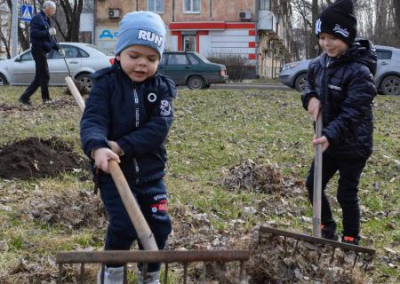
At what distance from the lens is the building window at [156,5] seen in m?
39.9

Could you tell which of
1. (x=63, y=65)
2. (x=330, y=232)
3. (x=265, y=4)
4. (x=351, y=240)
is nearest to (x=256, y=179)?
(x=330, y=232)

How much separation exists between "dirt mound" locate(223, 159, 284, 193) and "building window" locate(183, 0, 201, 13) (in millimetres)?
34194

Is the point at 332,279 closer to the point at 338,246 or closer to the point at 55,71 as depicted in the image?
the point at 338,246

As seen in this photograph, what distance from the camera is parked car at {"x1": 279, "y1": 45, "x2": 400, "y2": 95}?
17.2 metres

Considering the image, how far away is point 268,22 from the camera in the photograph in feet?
128

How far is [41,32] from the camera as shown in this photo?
11.3 m

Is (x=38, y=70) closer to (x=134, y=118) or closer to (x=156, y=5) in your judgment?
(x=134, y=118)

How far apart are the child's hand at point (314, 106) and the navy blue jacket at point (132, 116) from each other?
Answer: 131 cm

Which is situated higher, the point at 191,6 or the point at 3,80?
the point at 191,6

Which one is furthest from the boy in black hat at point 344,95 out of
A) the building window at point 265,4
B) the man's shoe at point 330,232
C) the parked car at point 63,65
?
the building window at point 265,4

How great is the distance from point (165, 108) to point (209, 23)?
35.7 meters

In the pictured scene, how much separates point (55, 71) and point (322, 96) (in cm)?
1324

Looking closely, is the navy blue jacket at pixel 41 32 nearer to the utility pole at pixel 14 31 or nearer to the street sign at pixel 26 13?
the street sign at pixel 26 13

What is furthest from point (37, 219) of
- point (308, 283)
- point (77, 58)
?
point (77, 58)
